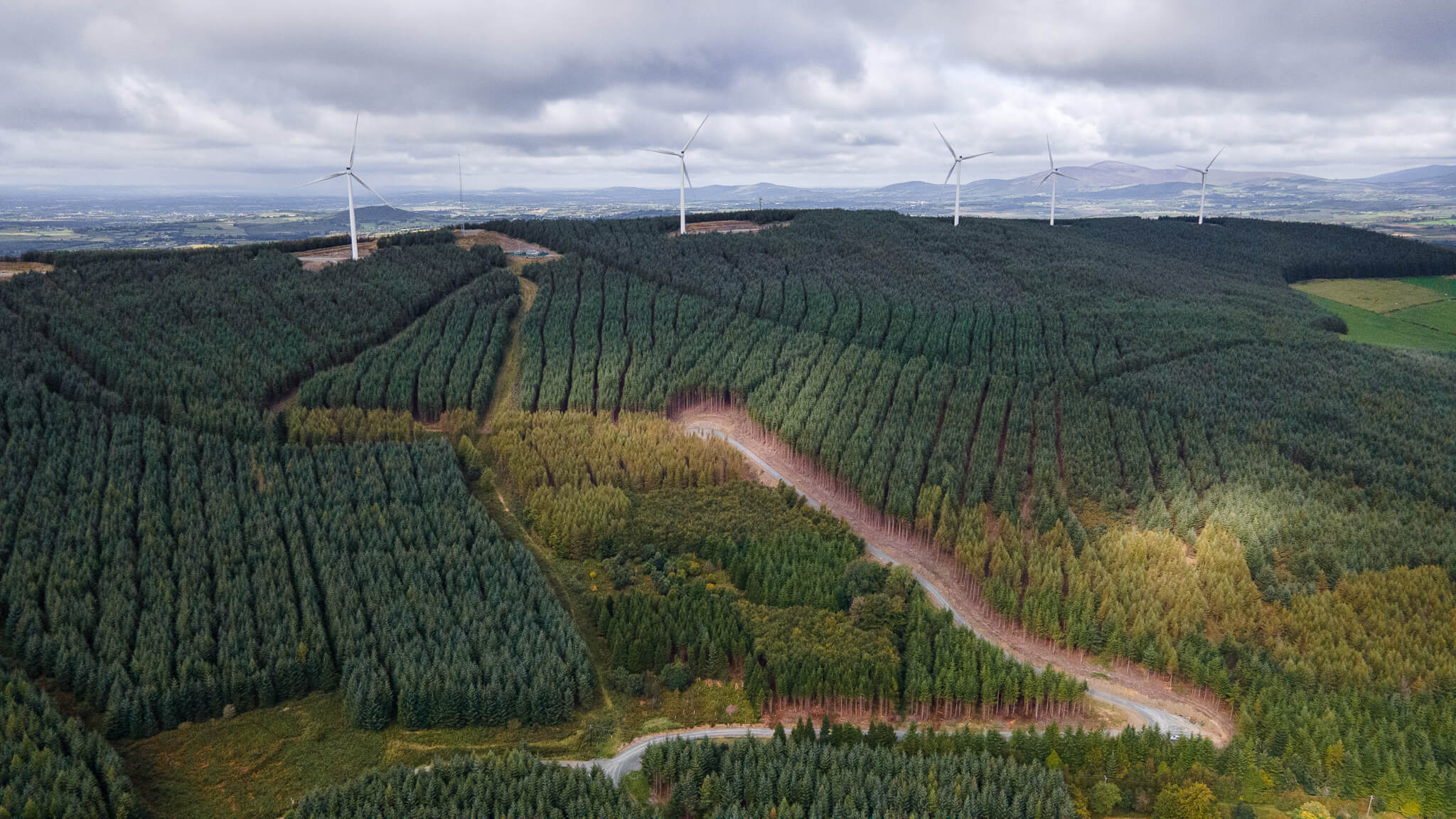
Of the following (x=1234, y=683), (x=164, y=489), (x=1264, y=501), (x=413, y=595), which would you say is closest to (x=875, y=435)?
(x=1264, y=501)

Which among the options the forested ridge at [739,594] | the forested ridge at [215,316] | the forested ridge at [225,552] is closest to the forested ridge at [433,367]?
the forested ridge at [215,316]

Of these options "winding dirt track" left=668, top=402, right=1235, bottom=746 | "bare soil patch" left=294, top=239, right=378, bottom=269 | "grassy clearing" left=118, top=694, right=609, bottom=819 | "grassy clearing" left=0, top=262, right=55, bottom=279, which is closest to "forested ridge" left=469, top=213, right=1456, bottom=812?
"winding dirt track" left=668, top=402, right=1235, bottom=746

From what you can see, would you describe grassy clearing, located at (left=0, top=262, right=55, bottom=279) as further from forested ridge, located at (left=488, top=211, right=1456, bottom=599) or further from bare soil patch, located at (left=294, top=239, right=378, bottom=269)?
forested ridge, located at (left=488, top=211, right=1456, bottom=599)

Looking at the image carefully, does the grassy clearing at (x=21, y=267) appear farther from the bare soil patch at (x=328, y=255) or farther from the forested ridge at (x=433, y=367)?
the forested ridge at (x=433, y=367)

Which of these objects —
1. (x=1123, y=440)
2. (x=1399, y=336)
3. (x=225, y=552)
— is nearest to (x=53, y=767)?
(x=225, y=552)

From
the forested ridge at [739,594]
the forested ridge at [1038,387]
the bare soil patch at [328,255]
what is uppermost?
the bare soil patch at [328,255]

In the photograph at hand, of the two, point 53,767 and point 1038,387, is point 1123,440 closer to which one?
point 1038,387
